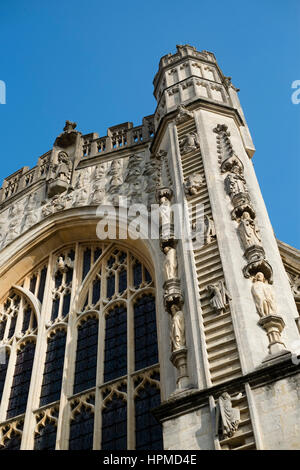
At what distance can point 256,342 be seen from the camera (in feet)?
32.0

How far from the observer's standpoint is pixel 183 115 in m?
16.9

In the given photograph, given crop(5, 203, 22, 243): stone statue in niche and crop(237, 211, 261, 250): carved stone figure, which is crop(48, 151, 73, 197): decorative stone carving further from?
crop(237, 211, 261, 250): carved stone figure

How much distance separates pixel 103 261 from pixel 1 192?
6.97 m

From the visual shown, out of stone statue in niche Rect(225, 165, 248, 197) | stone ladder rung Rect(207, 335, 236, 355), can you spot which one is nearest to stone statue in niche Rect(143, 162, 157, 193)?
stone statue in niche Rect(225, 165, 248, 197)

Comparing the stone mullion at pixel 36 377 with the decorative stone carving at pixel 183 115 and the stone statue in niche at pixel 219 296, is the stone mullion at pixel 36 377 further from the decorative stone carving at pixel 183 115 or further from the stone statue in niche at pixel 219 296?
the decorative stone carving at pixel 183 115

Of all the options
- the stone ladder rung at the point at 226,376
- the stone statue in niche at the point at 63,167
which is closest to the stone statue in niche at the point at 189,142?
the stone statue in niche at the point at 63,167

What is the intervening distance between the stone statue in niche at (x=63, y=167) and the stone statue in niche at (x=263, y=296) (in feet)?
31.7

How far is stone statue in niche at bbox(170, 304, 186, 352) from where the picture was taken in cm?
1059

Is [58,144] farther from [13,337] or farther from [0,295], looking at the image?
[13,337]

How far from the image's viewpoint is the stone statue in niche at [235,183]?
43.6 feet

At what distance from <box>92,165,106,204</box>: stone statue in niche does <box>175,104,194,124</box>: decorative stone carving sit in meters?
2.96

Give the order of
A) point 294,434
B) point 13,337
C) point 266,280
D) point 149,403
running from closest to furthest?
1. point 294,434
2. point 266,280
3. point 149,403
4. point 13,337

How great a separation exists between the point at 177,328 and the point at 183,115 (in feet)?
25.6
